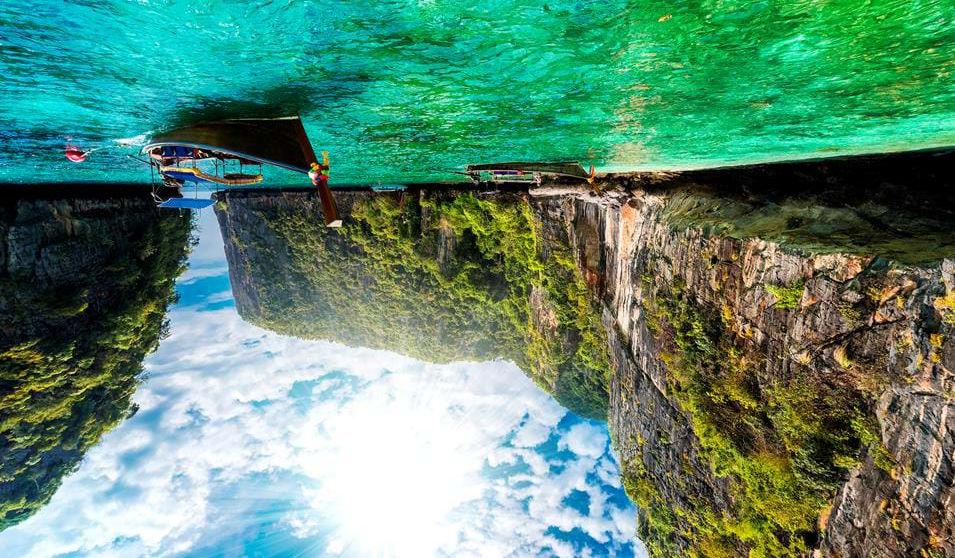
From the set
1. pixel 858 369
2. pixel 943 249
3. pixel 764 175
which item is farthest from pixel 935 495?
pixel 764 175

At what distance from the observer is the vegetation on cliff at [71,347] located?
14133 millimetres

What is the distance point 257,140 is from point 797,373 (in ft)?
27.5

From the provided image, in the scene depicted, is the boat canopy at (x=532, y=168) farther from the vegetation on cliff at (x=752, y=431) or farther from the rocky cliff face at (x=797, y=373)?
the vegetation on cliff at (x=752, y=431)

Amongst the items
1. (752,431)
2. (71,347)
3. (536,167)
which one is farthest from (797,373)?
(71,347)

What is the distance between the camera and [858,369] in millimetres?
5484

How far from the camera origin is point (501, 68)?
412 centimetres

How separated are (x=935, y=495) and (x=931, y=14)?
16.7 ft

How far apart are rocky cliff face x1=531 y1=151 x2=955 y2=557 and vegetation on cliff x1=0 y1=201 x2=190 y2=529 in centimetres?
2012

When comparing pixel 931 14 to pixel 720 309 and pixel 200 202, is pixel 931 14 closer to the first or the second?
pixel 720 309

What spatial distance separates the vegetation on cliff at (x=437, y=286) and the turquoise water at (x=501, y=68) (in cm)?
1304

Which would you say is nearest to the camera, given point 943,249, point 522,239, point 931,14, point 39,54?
point 931,14

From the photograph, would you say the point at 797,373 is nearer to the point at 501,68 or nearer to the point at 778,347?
the point at 778,347

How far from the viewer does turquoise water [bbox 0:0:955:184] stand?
9.92 feet

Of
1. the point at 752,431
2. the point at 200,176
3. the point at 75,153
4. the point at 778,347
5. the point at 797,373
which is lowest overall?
the point at 752,431
